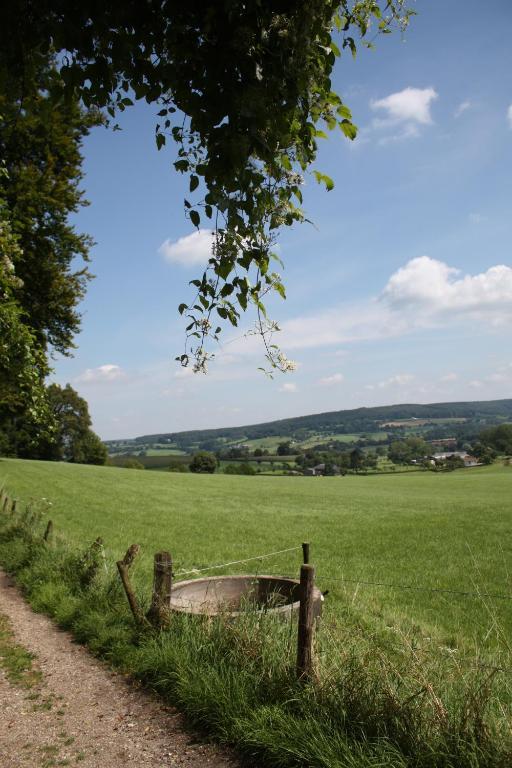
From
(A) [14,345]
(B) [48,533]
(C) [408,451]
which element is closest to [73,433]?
(A) [14,345]

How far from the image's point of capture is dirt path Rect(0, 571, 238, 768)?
4.59 meters

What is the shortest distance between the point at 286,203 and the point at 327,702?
4.11m

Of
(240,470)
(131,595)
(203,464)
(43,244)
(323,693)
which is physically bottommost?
(240,470)

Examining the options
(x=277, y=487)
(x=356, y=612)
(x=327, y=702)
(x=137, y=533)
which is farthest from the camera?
(x=277, y=487)

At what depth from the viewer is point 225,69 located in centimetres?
316

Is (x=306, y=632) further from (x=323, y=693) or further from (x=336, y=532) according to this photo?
(x=336, y=532)

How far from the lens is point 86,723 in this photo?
5.24 meters

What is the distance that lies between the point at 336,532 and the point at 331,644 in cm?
2183

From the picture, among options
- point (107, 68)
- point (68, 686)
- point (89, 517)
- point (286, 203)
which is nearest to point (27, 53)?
point (107, 68)

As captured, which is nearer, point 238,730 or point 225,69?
point 225,69

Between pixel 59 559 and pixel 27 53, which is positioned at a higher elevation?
pixel 27 53

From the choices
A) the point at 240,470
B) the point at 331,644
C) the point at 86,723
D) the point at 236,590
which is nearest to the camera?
the point at 86,723

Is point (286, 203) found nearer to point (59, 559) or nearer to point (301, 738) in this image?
point (301, 738)

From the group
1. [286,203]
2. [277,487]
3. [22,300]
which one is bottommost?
[277,487]
